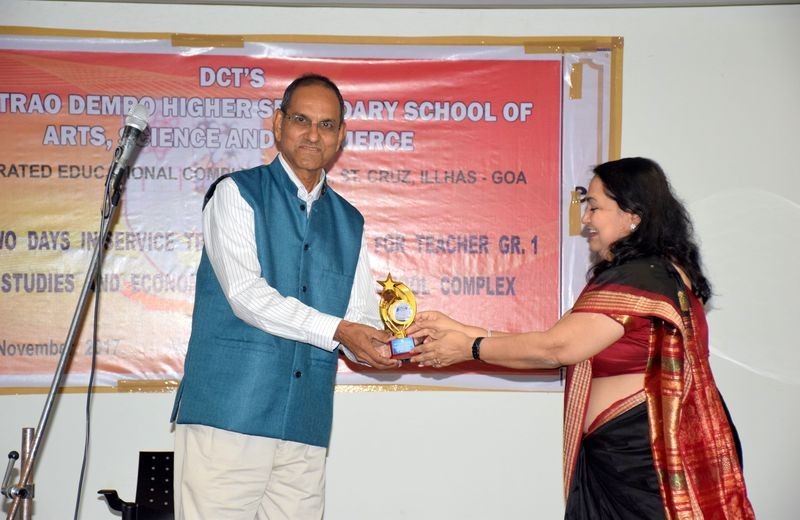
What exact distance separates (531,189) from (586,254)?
400mm

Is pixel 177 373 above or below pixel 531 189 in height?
below

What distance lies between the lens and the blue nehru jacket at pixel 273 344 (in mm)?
2637

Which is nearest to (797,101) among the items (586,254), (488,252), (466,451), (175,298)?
(586,254)

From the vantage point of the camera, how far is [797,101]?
4.17 m

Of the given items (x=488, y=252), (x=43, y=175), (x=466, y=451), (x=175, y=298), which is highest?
(x=43, y=175)

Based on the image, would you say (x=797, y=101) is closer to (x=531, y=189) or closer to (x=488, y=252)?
(x=531, y=189)

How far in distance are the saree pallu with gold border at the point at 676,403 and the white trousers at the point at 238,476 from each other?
0.96 metres

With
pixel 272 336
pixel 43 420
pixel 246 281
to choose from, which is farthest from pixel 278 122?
pixel 43 420

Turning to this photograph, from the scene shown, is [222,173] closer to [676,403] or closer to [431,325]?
[431,325]

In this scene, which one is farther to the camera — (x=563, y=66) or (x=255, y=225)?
Answer: (x=563, y=66)

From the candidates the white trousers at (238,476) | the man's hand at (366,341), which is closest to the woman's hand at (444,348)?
the man's hand at (366,341)

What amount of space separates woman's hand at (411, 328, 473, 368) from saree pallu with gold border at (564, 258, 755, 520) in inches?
21.3

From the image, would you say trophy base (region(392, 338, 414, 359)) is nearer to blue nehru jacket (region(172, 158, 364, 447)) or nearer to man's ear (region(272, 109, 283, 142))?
blue nehru jacket (region(172, 158, 364, 447))

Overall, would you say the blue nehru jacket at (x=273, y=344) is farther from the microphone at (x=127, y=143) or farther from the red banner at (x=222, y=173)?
the red banner at (x=222, y=173)
